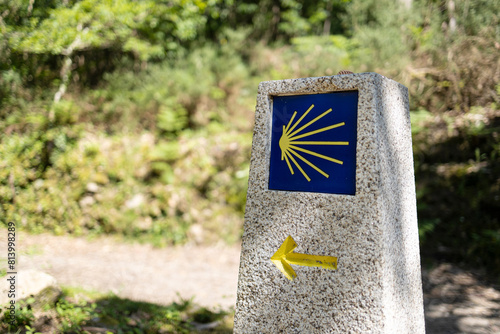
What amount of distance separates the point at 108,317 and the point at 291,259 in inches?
75.7

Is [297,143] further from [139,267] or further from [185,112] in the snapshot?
[185,112]

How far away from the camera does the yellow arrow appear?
1.99 m

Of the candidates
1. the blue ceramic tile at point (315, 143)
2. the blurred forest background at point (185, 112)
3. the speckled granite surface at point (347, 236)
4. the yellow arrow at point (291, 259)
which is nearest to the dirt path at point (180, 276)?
Answer: the blurred forest background at point (185, 112)

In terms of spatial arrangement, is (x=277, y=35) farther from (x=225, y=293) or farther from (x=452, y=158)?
(x=225, y=293)

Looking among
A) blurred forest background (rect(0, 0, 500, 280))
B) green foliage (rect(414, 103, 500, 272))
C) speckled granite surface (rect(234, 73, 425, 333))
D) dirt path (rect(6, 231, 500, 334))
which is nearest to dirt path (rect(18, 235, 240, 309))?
dirt path (rect(6, 231, 500, 334))

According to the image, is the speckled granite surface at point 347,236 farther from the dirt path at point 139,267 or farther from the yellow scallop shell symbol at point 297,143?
the dirt path at point 139,267

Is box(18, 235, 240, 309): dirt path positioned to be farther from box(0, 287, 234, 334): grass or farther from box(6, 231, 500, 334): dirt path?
box(0, 287, 234, 334): grass

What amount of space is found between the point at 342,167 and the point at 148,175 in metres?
5.10

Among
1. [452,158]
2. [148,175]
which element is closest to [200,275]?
[148,175]

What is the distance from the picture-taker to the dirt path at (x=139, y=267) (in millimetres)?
4344

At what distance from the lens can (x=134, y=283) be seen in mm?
4582

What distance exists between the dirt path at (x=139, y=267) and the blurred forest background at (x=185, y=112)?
0.99 ft

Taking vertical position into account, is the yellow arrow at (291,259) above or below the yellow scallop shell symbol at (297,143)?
below

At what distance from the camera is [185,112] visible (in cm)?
745
